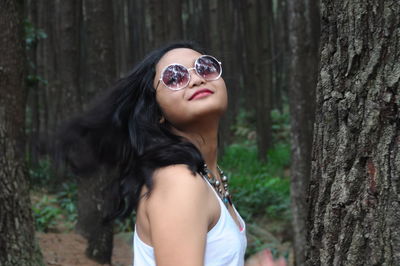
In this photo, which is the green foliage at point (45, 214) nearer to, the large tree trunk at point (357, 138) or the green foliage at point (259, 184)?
the green foliage at point (259, 184)

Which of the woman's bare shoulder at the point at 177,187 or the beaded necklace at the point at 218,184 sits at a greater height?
the woman's bare shoulder at the point at 177,187

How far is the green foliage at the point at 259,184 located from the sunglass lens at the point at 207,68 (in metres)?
8.86

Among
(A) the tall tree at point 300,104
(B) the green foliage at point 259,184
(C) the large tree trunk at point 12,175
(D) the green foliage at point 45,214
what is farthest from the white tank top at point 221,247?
(B) the green foliage at point 259,184

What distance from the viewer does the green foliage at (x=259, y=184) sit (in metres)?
11.5

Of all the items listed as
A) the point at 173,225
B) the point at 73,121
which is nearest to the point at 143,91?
the point at 73,121

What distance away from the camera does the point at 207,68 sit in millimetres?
2242

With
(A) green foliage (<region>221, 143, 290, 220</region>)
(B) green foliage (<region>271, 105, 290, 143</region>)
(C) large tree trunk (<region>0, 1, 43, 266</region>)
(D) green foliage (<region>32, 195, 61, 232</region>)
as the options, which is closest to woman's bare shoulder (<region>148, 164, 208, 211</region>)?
(C) large tree trunk (<region>0, 1, 43, 266</region>)

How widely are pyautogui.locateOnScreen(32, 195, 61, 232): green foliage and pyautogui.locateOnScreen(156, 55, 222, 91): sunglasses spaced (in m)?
6.60

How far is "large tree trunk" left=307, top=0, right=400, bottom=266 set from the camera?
1.97m

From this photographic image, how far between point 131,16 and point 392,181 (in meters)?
20.1

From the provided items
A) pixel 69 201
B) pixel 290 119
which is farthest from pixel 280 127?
pixel 290 119

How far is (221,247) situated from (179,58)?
0.66m

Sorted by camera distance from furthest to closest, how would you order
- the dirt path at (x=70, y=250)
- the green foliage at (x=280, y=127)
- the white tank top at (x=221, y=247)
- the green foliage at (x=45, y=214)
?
the green foliage at (x=280, y=127) < the green foliage at (x=45, y=214) < the dirt path at (x=70, y=250) < the white tank top at (x=221, y=247)

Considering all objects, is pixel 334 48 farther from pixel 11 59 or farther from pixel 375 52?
pixel 11 59
